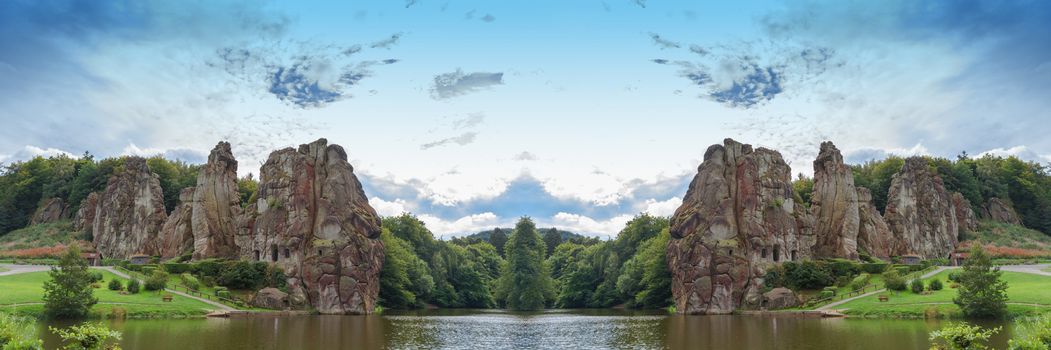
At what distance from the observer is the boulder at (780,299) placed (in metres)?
68.9

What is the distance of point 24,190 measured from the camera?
128m

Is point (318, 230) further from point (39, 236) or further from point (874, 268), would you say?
point (39, 236)

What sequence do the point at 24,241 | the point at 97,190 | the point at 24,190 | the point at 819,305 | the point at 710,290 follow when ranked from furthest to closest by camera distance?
the point at 24,190 < the point at 97,190 < the point at 24,241 < the point at 710,290 < the point at 819,305

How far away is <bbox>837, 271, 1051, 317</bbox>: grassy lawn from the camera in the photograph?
163 ft

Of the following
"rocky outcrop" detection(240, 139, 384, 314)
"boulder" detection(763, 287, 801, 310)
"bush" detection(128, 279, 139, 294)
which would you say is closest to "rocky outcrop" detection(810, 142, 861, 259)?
"boulder" detection(763, 287, 801, 310)

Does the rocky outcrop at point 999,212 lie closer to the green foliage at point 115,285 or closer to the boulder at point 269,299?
the boulder at point 269,299

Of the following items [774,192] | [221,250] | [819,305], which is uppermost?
[774,192]

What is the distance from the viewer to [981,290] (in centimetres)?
4809

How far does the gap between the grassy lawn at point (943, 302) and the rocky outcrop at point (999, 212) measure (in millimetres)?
66475

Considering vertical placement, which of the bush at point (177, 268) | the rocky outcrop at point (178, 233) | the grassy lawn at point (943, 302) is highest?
the rocky outcrop at point (178, 233)

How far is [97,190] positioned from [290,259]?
68.6 meters

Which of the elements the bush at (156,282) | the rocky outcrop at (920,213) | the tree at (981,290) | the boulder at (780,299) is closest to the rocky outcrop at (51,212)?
the bush at (156,282)

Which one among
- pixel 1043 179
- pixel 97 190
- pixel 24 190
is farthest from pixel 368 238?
pixel 1043 179

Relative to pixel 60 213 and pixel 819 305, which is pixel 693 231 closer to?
pixel 819 305
